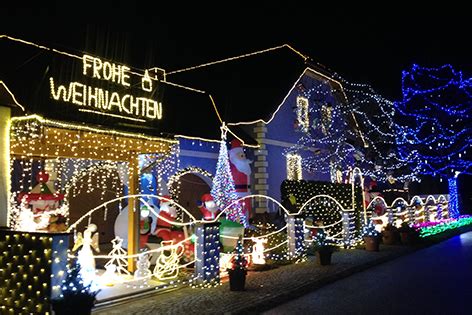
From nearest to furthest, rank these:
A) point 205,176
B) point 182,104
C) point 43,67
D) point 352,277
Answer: point 43,67
point 352,277
point 182,104
point 205,176

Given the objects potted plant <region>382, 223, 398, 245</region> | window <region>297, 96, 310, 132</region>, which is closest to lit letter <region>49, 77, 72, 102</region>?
potted plant <region>382, 223, 398, 245</region>

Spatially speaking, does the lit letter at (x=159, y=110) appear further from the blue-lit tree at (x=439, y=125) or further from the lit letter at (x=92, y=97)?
the blue-lit tree at (x=439, y=125)

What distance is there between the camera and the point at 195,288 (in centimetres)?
905

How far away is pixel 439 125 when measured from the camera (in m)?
26.9

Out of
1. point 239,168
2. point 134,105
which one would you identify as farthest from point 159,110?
point 239,168

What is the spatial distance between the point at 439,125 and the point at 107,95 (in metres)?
23.2

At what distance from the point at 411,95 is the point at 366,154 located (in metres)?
4.47

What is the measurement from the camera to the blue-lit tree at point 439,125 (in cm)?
2656

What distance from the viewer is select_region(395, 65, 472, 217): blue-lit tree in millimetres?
26562

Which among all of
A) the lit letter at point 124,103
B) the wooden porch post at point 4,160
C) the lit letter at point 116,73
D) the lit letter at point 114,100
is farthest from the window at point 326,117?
the wooden porch post at point 4,160

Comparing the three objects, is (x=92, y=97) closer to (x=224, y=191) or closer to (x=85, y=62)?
(x=85, y=62)

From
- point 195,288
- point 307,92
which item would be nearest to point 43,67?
point 195,288

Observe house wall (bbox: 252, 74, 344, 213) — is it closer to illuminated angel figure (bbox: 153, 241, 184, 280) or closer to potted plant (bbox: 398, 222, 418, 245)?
potted plant (bbox: 398, 222, 418, 245)

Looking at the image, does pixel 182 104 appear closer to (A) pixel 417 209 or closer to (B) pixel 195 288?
(B) pixel 195 288
